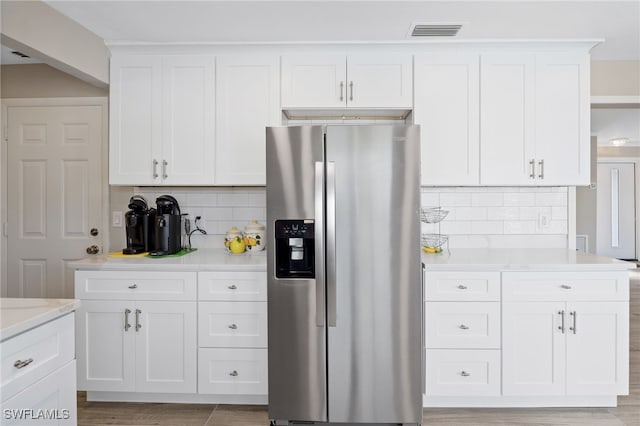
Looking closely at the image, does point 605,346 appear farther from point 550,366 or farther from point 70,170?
point 70,170

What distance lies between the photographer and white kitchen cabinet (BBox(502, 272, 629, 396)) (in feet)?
8.00

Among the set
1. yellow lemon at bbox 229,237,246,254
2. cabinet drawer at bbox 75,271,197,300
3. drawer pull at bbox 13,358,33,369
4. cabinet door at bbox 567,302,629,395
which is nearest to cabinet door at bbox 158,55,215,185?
yellow lemon at bbox 229,237,246,254

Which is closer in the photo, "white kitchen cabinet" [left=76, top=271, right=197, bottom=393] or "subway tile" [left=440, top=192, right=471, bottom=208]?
"white kitchen cabinet" [left=76, top=271, right=197, bottom=393]

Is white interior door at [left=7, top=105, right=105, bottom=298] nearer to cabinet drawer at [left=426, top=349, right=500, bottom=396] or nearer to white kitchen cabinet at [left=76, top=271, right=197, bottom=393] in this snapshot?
white kitchen cabinet at [left=76, top=271, right=197, bottom=393]

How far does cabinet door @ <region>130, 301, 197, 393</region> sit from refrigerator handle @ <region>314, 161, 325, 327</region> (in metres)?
0.79

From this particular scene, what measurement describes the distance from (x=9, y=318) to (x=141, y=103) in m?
1.91

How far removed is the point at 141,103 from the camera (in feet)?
9.37

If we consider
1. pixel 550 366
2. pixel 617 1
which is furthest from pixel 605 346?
pixel 617 1

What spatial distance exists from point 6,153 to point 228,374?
245cm

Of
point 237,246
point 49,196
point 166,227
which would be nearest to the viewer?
point 166,227

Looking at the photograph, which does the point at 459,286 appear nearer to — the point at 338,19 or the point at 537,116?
the point at 537,116

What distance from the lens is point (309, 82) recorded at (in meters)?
2.82

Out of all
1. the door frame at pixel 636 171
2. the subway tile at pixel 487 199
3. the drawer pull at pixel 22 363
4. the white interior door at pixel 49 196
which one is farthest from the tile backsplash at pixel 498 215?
the door frame at pixel 636 171

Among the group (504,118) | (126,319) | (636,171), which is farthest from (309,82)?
(636,171)
